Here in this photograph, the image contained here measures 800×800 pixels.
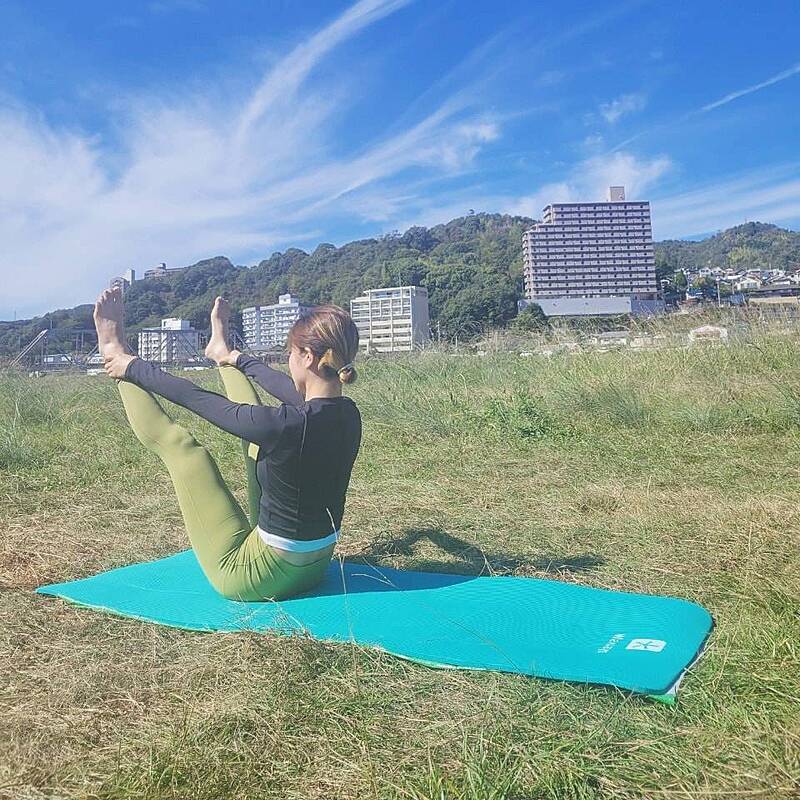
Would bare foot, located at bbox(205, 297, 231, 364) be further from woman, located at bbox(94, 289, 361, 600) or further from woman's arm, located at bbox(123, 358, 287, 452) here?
woman's arm, located at bbox(123, 358, 287, 452)

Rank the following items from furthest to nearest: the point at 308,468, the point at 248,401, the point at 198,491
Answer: the point at 248,401 → the point at 198,491 → the point at 308,468

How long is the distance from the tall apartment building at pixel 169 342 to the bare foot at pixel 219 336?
4.92m

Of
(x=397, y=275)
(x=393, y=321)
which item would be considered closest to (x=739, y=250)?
(x=397, y=275)

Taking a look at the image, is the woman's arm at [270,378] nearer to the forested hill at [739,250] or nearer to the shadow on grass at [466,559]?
the shadow on grass at [466,559]

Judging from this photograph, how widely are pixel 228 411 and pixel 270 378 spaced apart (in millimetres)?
727

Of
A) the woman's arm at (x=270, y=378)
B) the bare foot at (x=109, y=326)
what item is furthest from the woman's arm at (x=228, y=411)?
the woman's arm at (x=270, y=378)

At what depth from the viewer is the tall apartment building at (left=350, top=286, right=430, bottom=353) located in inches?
460

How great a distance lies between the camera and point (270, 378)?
3.04m

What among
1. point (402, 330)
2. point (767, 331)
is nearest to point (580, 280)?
point (402, 330)

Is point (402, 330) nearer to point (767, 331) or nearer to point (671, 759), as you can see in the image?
point (767, 331)

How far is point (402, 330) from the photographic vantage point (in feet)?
48.5

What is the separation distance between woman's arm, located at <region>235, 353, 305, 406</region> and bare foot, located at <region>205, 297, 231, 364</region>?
87mm

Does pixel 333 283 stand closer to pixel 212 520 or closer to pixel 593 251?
pixel 212 520

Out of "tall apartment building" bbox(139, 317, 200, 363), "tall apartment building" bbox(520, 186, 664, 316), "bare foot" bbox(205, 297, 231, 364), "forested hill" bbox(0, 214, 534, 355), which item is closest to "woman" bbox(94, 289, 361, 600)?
"bare foot" bbox(205, 297, 231, 364)
